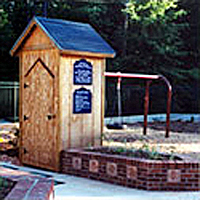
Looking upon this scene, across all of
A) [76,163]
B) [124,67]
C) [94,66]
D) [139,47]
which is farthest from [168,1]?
[76,163]

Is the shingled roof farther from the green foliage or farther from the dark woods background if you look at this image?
the green foliage

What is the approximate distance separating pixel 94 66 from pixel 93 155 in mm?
1881

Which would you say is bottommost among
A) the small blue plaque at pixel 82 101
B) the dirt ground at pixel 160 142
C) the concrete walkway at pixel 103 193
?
the concrete walkway at pixel 103 193

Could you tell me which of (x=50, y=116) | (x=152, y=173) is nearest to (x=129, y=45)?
(x=50, y=116)

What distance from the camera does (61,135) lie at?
7035 millimetres

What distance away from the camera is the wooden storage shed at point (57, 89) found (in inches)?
278

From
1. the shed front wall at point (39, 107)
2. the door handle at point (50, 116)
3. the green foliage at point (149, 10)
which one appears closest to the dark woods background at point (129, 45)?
the green foliage at point (149, 10)

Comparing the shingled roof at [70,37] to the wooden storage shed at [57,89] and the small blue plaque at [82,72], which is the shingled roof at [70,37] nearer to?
the wooden storage shed at [57,89]

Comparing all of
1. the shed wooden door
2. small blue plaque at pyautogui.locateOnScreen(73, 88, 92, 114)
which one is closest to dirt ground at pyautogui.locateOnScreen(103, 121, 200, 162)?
small blue plaque at pyautogui.locateOnScreen(73, 88, 92, 114)

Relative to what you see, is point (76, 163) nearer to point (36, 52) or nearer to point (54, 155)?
point (54, 155)

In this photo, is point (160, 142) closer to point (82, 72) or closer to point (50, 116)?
point (82, 72)

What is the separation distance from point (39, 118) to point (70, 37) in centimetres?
161

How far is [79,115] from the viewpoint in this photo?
7328 millimetres

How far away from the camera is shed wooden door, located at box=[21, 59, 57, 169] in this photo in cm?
719
